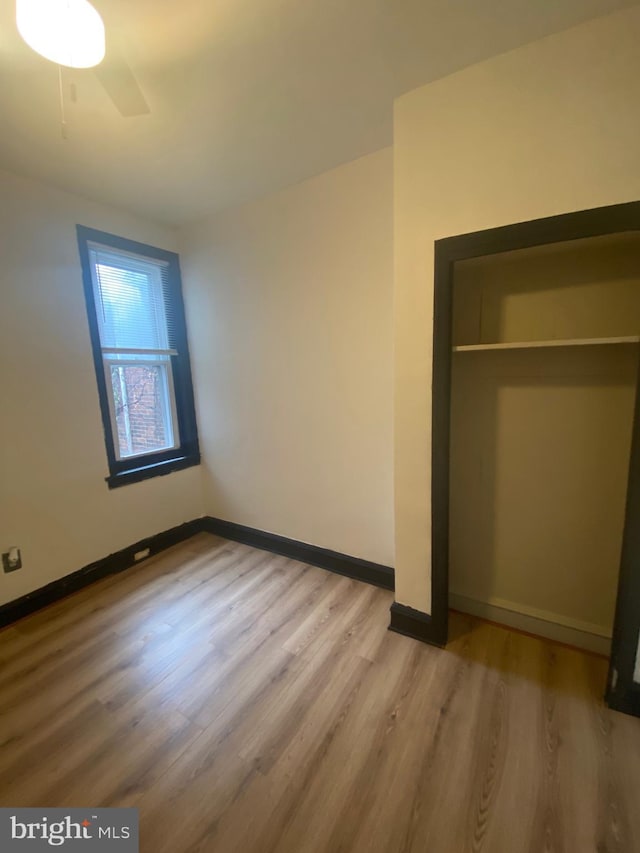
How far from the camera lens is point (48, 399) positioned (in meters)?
2.18

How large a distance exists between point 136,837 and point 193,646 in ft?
2.58

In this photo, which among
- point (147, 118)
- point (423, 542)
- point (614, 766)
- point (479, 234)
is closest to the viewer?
point (614, 766)

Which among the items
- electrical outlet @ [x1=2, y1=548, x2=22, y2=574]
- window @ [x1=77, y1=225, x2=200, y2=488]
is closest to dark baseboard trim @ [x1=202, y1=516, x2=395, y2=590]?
window @ [x1=77, y1=225, x2=200, y2=488]

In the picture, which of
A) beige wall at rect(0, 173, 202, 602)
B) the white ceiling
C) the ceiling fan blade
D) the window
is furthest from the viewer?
the window

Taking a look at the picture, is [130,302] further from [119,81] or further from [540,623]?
[540,623]

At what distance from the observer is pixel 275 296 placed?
7.98 ft

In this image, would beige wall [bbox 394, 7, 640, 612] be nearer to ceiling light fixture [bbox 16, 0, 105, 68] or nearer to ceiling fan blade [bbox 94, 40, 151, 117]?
ceiling fan blade [bbox 94, 40, 151, 117]

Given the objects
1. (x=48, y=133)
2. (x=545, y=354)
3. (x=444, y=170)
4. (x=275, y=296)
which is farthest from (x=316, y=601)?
(x=48, y=133)

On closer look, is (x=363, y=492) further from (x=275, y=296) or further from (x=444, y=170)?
(x=444, y=170)

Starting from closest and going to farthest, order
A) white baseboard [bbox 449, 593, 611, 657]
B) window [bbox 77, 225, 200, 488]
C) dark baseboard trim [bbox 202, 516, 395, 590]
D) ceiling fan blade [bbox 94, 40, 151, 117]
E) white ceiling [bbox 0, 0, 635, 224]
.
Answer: ceiling fan blade [bbox 94, 40, 151, 117] < white ceiling [bbox 0, 0, 635, 224] < white baseboard [bbox 449, 593, 611, 657] < dark baseboard trim [bbox 202, 516, 395, 590] < window [bbox 77, 225, 200, 488]

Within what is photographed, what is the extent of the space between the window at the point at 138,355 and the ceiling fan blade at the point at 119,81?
1.41 metres

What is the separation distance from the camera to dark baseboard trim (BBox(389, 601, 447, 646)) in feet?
5.85

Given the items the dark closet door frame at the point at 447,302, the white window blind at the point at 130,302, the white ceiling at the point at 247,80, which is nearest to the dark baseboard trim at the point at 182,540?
the dark closet door frame at the point at 447,302

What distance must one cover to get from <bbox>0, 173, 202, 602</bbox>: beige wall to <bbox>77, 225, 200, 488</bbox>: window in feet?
0.30
